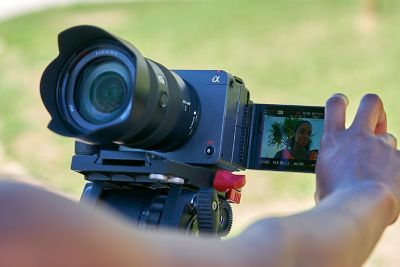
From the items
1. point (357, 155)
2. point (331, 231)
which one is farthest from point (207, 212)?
point (331, 231)

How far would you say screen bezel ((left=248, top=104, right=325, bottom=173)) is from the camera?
7.77ft

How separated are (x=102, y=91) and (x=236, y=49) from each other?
14527mm

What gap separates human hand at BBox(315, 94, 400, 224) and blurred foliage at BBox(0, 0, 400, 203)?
11.7 metres

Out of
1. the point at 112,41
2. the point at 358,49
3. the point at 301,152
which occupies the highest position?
the point at 358,49

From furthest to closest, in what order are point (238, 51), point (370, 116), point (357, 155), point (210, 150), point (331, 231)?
point (238, 51) < point (210, 150) < point (370, 116) < point (357, 155) < point (331, 231)

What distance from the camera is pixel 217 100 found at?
2.36 meters

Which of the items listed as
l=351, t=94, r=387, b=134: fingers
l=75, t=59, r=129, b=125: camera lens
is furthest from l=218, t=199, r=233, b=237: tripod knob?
l=351, t=94, r=387, b=134: fingers

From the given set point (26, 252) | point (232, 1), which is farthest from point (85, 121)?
point (232, 1)

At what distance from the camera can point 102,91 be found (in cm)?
205

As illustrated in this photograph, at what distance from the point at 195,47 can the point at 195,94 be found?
1416cm

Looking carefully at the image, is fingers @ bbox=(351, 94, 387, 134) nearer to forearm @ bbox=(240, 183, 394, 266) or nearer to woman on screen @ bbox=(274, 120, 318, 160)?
forearm @ bbox=(240, 183, 394, 266)

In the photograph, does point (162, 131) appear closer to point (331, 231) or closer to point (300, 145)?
point (300, 145)

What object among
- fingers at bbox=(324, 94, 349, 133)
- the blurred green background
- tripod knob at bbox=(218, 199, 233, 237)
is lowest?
tripod knob at bbox=(218, 199, 233, 237)

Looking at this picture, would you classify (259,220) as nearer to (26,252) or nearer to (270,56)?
(26,252)
